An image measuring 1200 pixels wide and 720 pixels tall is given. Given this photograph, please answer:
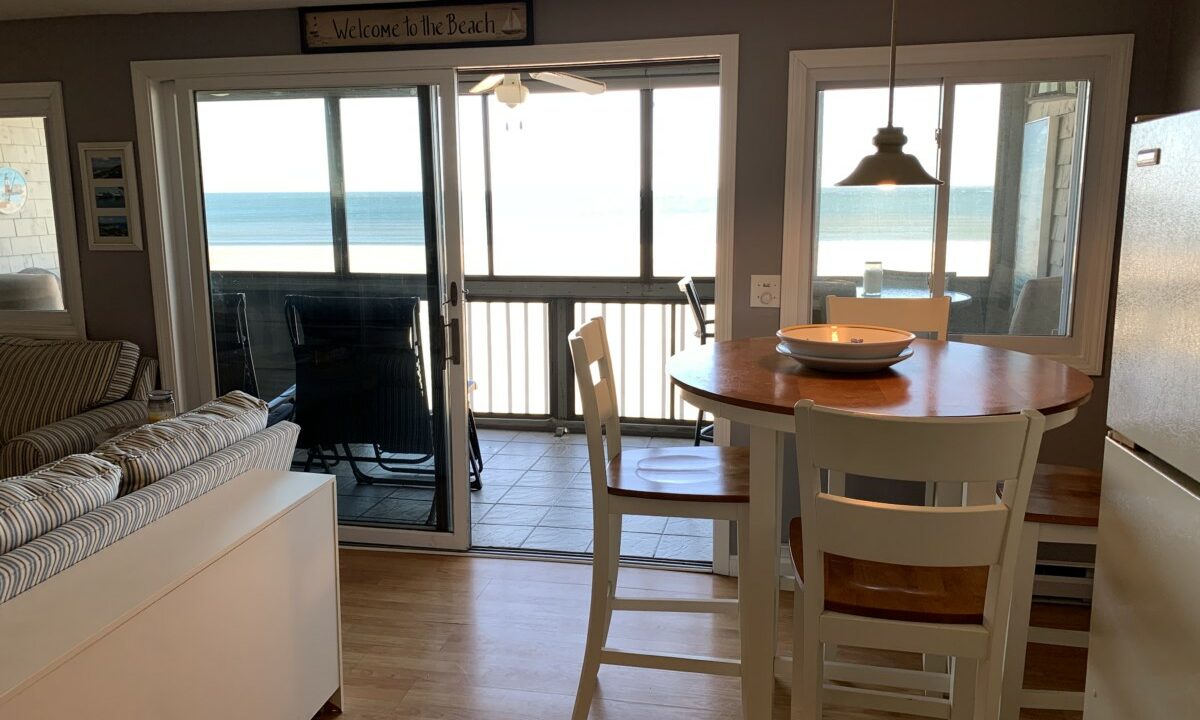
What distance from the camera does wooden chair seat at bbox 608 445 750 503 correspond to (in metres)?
2.23

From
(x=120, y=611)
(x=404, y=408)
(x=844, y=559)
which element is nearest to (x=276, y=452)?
(x=120, y=611)

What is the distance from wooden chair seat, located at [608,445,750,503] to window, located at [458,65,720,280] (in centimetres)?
300

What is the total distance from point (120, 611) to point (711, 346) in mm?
1728

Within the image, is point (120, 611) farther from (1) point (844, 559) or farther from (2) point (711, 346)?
(2) point (711, 346)

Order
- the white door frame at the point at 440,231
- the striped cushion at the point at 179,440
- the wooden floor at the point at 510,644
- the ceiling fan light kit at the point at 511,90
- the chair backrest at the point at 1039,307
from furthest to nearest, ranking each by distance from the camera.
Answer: the ceiling fan light kit at the point at 511,90 < the white door frame at the point at 440,231 < the chair backrest at the point at 1039,307 < the wooden floor at the point at 510,644 < the striped cushion at the point at 179,440

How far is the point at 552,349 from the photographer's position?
18.5ft

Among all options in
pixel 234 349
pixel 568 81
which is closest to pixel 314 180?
pixel 234 349

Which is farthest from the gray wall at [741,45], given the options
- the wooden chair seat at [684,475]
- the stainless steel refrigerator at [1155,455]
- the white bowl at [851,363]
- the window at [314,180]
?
the stainless steel refrigerator at [1155,455]

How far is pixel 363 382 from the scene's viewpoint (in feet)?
12.0

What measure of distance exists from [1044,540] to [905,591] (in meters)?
0.57

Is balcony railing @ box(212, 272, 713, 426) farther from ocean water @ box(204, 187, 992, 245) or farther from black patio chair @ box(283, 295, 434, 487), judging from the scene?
ocean water @ box(204, 187, 992, 245)

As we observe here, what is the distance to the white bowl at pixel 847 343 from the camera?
217 centimetres

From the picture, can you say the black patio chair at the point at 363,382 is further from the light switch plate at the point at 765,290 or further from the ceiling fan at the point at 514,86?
the light switch plate at the point at 765,290

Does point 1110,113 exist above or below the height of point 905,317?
above
